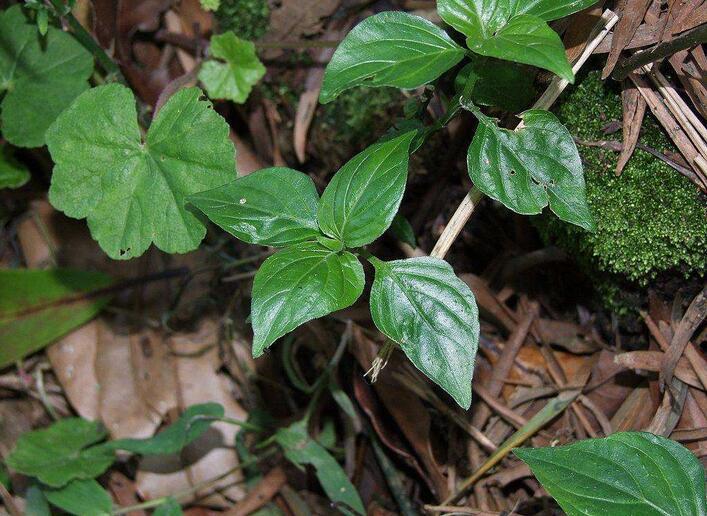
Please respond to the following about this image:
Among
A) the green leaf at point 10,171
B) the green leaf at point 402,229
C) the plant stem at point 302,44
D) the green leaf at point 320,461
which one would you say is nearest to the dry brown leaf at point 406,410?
the green leaf at point 320,461

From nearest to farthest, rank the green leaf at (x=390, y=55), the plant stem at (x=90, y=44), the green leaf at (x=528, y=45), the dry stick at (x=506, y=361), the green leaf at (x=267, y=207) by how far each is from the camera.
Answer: the green leaf at (x=528, y=45) → the green leaf at (x=390, y=55) → the green leaf at (x=267, y=207) → the dry stick at (x=506, y=361) → the plant stem at (x=90, y=44)

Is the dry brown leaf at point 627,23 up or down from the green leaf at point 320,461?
up

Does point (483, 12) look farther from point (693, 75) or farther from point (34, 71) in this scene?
point (34, 71)

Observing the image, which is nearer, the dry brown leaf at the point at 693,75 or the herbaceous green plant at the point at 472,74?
the herbaceous green plant at the point at 472,74

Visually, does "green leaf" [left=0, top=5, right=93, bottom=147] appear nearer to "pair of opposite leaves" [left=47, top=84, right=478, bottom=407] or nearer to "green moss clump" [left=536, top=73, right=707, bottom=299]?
"pair of opposite leaves" [left=47, top=84, right=478, bottom=407]

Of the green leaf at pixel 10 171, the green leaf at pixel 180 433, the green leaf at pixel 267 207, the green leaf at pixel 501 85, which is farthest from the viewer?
the green leaf at pixel 10 171

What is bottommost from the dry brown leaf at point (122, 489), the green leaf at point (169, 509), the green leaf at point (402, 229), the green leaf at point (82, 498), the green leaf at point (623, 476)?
the dry brown leaf at point (122, 489)

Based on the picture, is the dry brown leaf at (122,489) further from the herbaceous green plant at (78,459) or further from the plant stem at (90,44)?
the plant stem at (90,44)
